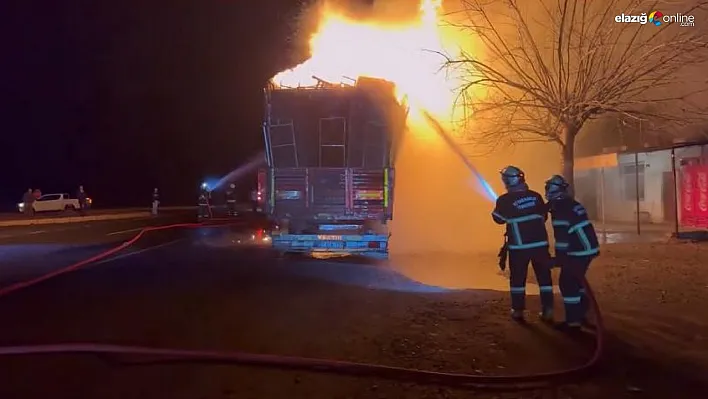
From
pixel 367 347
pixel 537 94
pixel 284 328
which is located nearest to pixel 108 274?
pixel 284 328

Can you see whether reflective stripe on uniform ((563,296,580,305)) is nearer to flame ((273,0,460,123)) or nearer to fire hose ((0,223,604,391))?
fire hose ((0,223,604,391))

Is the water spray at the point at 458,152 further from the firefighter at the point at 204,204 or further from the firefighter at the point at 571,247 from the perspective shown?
the firefighter at the point at 204,204

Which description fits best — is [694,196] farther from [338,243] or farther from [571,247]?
[571,247]

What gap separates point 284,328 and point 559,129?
7.05m

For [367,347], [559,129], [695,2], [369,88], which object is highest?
[695,2]

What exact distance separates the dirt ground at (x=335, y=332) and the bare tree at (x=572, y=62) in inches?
112

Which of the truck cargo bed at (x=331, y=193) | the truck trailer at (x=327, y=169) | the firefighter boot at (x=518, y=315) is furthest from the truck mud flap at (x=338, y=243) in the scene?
the firefighter boot at (x=518, y=315)

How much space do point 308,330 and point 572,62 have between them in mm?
6757

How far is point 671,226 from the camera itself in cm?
2131

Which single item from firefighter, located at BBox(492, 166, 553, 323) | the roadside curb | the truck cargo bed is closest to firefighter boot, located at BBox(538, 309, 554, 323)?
firefighter, located at BBox(492, 166, 553, 323)

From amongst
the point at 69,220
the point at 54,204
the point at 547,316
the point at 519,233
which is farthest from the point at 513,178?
the point at 54,204

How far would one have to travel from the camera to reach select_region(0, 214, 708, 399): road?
519cm

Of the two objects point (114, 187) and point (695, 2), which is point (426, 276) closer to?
point (695, 2)

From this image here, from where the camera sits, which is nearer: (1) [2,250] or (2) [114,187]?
(1) [2,250]
